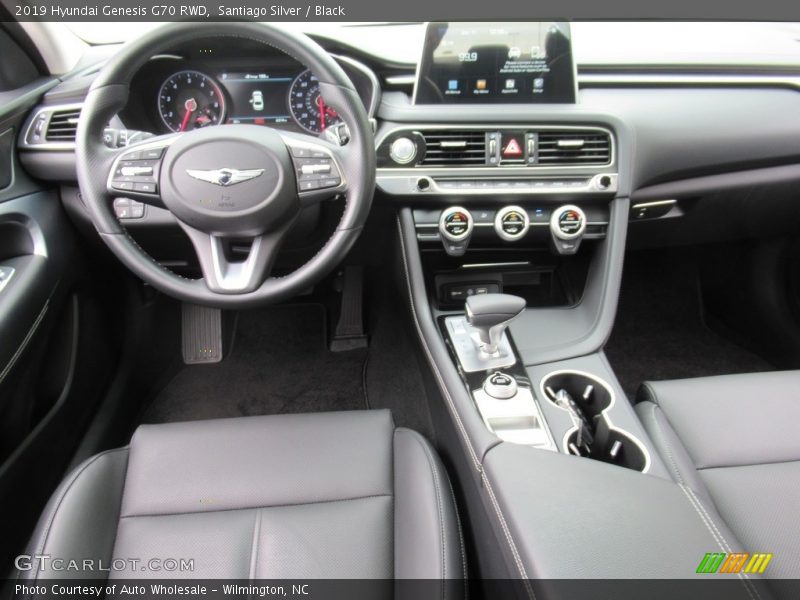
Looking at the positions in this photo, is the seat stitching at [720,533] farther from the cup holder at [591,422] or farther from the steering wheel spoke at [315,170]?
the steering wheel spoke at [315,170]

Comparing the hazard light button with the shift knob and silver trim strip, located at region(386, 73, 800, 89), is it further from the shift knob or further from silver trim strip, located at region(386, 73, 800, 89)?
the shift knob

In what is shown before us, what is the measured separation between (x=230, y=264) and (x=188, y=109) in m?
0.60

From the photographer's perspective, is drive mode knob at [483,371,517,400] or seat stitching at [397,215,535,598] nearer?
seat stitching at [397,215,535,598]

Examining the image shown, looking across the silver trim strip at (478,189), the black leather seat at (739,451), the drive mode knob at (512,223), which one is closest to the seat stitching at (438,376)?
the silver trim strip at (478,189)

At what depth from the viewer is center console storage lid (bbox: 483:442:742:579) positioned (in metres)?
0.69

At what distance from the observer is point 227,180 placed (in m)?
0.96

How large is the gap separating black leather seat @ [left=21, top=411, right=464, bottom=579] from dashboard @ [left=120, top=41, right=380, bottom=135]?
785mm

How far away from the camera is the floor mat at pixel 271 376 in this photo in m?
1.74

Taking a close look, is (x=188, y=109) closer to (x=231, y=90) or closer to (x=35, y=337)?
(x=231, y=90)

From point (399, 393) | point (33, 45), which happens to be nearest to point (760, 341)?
point (399, 393)

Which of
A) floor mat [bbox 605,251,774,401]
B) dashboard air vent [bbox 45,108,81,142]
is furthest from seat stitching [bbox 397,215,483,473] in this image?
floor mat [bbox 605,251,774,401]

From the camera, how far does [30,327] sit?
1166 millimetres

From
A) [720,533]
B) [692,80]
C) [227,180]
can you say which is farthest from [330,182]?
[692,80]

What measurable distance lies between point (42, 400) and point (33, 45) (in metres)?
0.94
